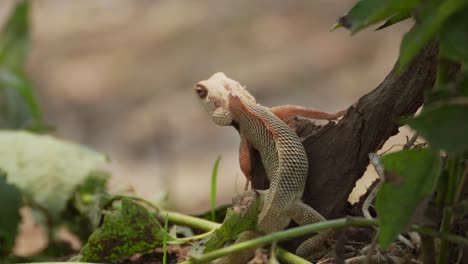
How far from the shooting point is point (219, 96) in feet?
5.80

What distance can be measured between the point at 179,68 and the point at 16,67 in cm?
257

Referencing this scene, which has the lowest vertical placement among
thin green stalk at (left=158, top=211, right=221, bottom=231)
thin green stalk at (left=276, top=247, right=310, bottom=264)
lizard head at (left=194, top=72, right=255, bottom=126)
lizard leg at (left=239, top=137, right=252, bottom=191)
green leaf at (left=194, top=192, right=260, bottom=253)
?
thin green stalk at (left=158, top=211, right=221, bottom=231)

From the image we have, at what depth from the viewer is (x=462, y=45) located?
99cm

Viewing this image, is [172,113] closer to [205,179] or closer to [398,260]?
[205,179]

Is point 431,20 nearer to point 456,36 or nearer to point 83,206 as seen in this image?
point 456,36

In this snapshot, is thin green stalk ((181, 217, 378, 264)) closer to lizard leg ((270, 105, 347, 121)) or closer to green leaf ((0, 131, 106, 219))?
lizard leg ((270, 105, 347, 121))

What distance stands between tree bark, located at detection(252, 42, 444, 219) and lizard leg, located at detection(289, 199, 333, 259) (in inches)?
2.6

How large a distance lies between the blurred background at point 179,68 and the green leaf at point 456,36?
12.3ft

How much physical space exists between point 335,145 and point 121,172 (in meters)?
3.50

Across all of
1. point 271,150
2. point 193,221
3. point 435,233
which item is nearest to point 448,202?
point 435,233

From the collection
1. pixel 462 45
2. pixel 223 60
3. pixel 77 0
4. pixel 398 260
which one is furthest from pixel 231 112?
pixel 77 0

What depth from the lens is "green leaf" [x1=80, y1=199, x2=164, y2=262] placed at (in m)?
1.68

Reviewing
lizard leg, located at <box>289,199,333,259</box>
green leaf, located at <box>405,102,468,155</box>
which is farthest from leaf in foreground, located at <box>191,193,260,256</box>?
green leaf, located at <box>405,102,468,155</box>

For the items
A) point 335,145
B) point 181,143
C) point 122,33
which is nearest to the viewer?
point 335,145
